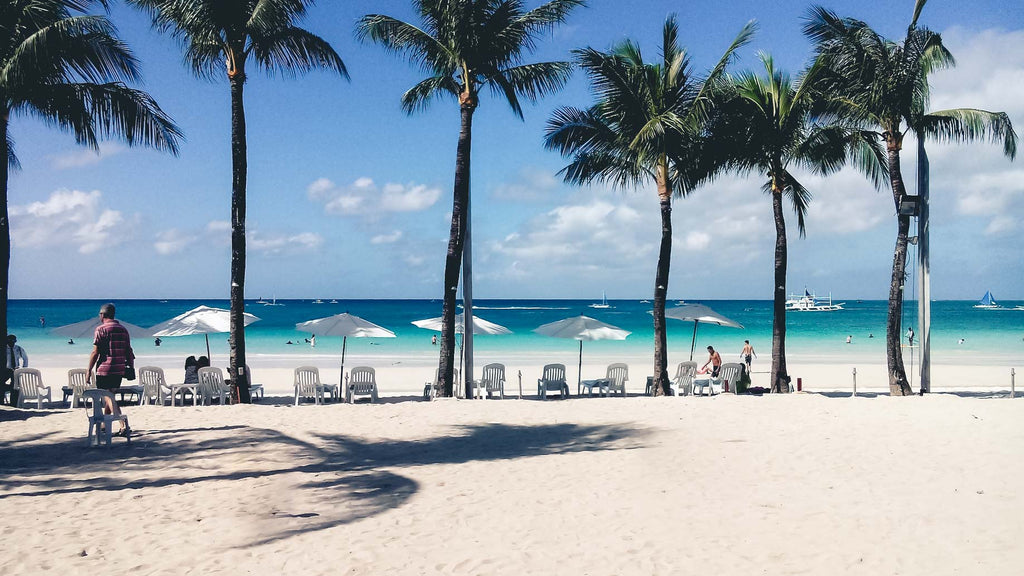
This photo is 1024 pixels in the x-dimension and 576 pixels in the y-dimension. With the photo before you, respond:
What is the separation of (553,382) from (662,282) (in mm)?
3478

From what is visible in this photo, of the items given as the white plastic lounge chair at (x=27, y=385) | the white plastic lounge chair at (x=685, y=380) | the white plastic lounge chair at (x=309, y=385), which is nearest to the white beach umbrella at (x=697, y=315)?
the white plastic lounge chair at (x=685, y=380)

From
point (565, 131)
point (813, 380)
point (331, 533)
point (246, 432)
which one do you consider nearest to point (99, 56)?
point (246, 432)

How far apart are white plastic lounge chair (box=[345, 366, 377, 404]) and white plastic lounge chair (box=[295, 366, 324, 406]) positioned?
585mm

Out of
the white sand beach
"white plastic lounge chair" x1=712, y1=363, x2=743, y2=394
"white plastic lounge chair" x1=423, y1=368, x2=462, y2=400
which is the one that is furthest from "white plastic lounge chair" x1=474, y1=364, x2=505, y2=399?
"white plastic lounge chair" x1=712, y1=363, x2=743, y2=394

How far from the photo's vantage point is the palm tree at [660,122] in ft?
49.6

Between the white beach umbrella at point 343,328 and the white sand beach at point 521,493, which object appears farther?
the white beach umbrella at point 343,328

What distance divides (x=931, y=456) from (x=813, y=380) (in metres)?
15.3

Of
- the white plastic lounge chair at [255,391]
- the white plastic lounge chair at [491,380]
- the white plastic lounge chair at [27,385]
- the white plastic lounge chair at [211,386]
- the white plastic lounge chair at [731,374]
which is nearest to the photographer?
the white plastic lounge chair at [211,386]

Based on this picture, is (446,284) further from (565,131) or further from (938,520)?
(938,520)

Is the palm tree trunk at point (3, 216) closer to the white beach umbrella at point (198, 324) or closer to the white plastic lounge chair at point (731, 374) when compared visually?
the white beach umbrella at point (198, 324)

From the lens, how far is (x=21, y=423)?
10.9m

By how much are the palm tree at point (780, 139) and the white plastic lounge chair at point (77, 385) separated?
14497mm

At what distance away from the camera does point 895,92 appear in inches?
570

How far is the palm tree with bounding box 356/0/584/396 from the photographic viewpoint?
1418cm
